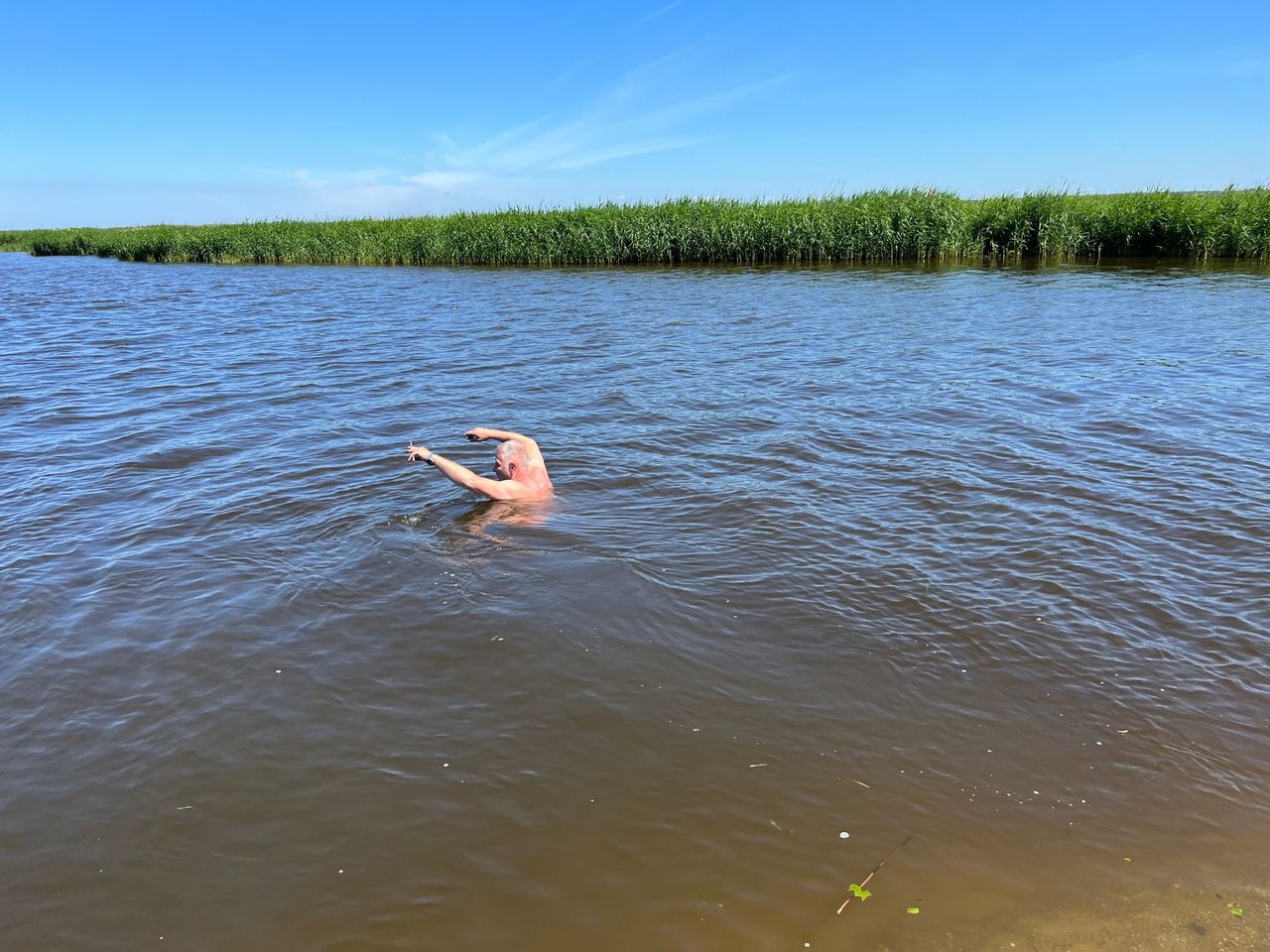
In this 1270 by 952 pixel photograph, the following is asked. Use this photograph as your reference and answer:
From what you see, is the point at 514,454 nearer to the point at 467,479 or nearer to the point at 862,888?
the point at 467,479

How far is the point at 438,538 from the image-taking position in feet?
27.0

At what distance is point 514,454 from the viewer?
891 cm

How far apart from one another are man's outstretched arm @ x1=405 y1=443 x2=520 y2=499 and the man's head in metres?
0.11

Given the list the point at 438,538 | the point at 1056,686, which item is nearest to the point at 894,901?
the point at 1056,686

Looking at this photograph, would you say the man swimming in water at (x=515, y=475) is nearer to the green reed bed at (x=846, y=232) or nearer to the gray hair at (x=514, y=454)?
the gray hair at (x=514, y=454)

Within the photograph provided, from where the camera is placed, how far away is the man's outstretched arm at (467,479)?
799cm

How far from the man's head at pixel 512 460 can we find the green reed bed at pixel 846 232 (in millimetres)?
31255

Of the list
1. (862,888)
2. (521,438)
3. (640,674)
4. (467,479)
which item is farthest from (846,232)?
(862,888)

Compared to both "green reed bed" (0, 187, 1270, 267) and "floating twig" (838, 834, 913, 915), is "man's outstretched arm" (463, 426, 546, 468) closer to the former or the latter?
"floating twig" (838, 834, 913, 915)

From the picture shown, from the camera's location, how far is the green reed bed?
31953mm

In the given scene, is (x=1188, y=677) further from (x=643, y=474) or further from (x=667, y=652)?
(x=643, y=474)

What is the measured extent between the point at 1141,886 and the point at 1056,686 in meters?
1.73

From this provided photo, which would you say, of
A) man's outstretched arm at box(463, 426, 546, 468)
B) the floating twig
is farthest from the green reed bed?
the floating twig

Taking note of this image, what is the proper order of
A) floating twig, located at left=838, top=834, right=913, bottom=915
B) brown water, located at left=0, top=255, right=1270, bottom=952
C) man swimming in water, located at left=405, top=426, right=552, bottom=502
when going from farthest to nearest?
man swimming in water, located at left=405, top=426, right=552, bottom=502 → brown water, located at left=0, top=255, right=1270, bottom=952 → floating twig, located at left=838, top=834, right=913, bottom=915
